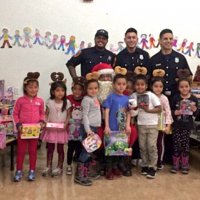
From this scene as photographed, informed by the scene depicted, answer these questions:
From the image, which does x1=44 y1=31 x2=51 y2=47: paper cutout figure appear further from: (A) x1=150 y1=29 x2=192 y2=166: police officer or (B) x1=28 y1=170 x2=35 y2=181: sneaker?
(B) x1=28 y1=170 x2=35 y2=181: sneaker

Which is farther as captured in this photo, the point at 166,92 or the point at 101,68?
the point at 166,92

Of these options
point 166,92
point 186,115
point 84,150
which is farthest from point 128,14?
point 84,150

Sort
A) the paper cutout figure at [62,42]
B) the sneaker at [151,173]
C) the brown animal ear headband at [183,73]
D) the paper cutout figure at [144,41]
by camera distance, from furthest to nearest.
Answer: the paper cutout figure at [144,41], the paper cutout figure at [62,42], the brown animal ear headband at [183,73], the sneaker at [151,173]

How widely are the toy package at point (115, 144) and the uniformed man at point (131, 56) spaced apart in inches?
33.9

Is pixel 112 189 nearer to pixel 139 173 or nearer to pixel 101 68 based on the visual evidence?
pixel 139 173

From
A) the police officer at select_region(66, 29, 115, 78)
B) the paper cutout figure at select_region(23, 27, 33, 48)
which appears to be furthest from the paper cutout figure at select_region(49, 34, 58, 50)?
the police officer at select_region(66, 29, 115, 78)

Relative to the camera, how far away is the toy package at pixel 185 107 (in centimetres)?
354

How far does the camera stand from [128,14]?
4.77 m

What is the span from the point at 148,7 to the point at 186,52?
33.3 inches

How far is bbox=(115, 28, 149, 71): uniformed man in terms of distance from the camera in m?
3.83

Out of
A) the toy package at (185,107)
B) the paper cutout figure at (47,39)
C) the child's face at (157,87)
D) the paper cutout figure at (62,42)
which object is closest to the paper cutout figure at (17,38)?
the paper cutout figure at (47,39)

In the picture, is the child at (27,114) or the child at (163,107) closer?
the child at (27,114)

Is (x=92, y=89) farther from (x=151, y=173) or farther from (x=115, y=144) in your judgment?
(x=151, y=173)

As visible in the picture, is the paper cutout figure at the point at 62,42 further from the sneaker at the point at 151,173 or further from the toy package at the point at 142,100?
the sneaker at the point at 151,173
